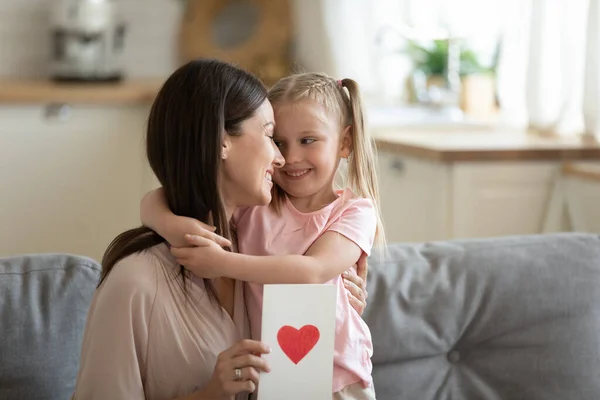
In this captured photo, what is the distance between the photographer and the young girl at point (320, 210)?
141cm

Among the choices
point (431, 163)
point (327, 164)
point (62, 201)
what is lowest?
point (62, 201)

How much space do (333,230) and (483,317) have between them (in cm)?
55

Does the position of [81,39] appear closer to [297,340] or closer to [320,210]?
[320,210]

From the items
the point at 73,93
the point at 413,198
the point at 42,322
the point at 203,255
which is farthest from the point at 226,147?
the point at 73,93

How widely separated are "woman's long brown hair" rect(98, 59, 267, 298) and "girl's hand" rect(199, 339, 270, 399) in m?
0.20

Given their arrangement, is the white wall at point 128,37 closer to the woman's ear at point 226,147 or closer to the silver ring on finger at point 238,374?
the woman's ear at point 226,147

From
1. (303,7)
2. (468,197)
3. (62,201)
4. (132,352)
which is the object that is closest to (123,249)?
(132,352)

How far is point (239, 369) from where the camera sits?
1.30m

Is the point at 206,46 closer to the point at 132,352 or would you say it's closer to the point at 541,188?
the point at 541,188

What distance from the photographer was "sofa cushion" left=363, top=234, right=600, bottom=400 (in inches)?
70.8

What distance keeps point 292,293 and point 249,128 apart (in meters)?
0.27

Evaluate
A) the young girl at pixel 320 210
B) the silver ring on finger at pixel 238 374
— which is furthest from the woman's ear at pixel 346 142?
the silver ring on finger at pixel 238 374

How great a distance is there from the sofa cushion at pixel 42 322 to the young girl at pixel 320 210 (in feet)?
1.10

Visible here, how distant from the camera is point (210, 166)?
53.2 inches
